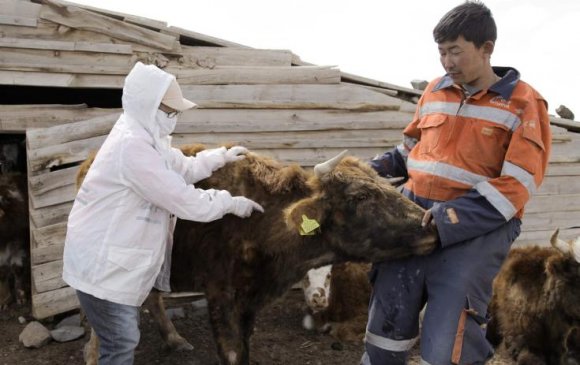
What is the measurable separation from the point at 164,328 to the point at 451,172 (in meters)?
3.89

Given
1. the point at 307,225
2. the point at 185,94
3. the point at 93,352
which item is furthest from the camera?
the point at 185,94

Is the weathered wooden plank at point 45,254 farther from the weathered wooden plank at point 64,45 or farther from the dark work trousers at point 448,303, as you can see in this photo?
the dark work trousers at point 448,303

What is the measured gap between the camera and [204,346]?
22.4 feet

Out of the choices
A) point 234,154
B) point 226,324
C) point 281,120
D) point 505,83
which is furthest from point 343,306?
point 505,83

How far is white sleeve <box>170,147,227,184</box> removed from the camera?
473 cm

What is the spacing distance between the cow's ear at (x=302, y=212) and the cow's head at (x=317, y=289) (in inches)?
117

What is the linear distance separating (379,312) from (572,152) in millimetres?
6953

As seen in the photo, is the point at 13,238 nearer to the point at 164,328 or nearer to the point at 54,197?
the point at 54,197

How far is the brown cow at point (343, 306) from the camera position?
7355 mm

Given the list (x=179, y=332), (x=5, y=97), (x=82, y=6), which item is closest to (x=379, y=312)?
(x=179, y=332)

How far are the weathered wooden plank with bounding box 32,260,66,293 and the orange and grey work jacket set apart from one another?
4795 millimetres

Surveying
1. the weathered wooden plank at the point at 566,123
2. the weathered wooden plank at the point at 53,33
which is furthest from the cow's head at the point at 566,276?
the weathered wooden plank at the point at 53,33

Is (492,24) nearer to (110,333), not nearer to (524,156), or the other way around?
(524,156)

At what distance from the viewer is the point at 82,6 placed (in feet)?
25.9
